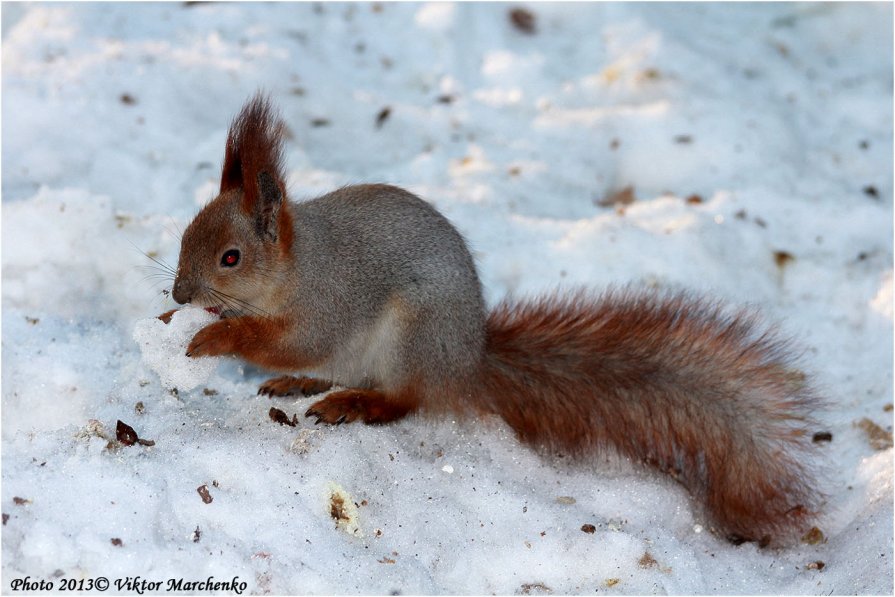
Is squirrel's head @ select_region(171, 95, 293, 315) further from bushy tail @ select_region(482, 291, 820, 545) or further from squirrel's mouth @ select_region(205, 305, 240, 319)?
bushy tail @ select_region(482, 291, 820, 545)

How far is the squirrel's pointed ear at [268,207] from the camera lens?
221cm

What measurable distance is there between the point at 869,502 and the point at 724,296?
2.72 feet

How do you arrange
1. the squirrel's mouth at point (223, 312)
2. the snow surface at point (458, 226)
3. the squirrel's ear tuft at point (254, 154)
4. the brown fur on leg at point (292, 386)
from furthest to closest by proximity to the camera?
1. the brown fur on leg at point (292, 386)
2. the squirrel's mouth at point (223, 312)
3. the squirrel's ear tuft at point (254, 154)
4. the snow surface at point (458, 226)

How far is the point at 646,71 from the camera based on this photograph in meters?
3.86

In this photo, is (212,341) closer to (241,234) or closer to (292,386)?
(241,234)

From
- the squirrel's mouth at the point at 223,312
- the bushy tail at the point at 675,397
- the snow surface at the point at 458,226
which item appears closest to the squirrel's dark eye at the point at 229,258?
the squirrel's mouth at the point at 223,312

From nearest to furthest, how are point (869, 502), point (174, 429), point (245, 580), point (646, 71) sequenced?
point (245, 580), point (174, 429), point (869, 502), point (646, 71)

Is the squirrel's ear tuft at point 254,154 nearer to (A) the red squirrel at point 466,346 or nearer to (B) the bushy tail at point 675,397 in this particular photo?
(A) the red squirrel at point 466,346

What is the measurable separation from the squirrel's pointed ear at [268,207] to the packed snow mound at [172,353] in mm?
279

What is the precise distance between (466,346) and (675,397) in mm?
503

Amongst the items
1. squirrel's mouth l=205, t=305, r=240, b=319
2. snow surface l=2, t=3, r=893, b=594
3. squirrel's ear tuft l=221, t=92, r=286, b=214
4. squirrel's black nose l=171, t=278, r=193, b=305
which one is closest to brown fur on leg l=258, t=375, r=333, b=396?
snow surface l=2, t=3, r=893, b=594

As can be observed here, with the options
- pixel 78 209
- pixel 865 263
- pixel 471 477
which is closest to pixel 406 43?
pixel 78 209

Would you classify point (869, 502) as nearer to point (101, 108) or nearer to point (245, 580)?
point (245, 580)

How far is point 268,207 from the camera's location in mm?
2240
